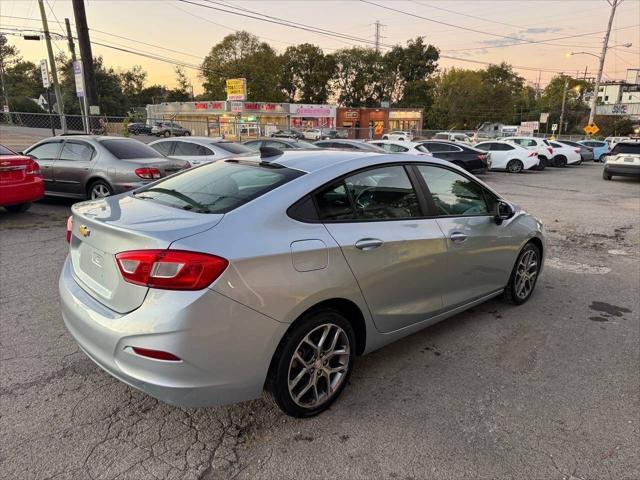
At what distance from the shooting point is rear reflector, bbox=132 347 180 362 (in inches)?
83.4

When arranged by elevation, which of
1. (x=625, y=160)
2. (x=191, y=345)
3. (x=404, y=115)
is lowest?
(x=625, y=160)

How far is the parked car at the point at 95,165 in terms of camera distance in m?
8.01

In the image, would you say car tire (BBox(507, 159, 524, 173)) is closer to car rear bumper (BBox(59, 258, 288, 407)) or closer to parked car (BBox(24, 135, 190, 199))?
parked car (BBox(24, 135, 190, 199))

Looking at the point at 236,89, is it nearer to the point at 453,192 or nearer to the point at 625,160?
the point at 625,160

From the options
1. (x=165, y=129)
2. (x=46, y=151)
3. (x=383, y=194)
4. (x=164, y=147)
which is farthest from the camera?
(x=165, y=129)

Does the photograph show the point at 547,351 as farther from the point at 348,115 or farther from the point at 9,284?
the point at 348,115

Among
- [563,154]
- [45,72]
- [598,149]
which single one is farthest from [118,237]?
[598,149]

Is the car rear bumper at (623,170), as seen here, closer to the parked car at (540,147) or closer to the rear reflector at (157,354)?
the parked car at (540,147)

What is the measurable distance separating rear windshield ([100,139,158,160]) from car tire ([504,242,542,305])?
275 inches

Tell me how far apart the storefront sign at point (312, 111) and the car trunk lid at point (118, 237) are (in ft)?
190

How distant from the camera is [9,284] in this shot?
4676mm

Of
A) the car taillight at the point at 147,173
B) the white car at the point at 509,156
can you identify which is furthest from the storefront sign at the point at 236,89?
the car taillight at the point at 147,173

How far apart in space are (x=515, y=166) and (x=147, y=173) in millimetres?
18830

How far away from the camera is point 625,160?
17969mm
